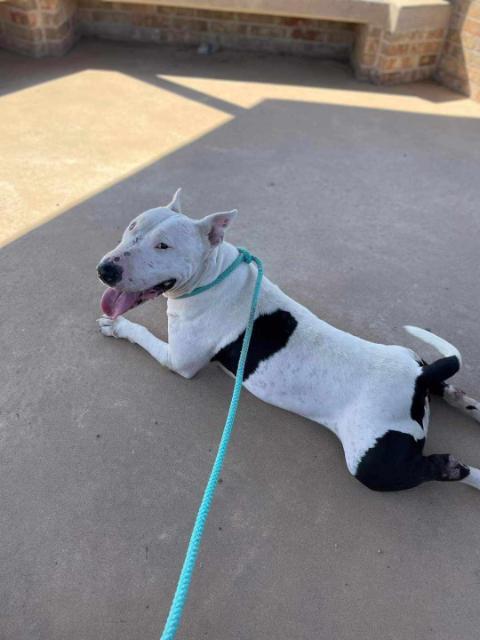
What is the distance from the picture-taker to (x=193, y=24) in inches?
274

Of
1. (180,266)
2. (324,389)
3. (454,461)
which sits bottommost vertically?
(454,461)

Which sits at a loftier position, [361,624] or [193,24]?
[193,24]

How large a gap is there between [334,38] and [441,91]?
5.39 ft

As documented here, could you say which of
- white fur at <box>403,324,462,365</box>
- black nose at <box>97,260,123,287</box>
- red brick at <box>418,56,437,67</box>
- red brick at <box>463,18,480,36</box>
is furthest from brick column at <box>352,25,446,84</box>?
black nose at <box>97,260,123,287</box>

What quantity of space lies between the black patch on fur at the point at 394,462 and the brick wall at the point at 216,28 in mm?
6400

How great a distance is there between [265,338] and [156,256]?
67 centimetres

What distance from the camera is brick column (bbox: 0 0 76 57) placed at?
601cm

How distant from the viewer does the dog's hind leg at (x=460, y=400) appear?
278 cm

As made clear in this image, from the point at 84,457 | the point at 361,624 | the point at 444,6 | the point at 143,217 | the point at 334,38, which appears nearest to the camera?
the point at 361,624

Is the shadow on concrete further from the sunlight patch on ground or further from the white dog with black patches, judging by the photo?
the white dog with black patches

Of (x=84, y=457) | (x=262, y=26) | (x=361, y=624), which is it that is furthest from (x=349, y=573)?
(x=262, y=26)

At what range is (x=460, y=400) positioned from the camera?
9.20ft

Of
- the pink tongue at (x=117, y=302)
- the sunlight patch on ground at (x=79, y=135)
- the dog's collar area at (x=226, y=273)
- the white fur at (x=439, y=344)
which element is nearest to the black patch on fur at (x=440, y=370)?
the white fur at (x=439, y=344)

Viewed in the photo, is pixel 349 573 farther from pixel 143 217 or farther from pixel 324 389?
pixel 143 217
